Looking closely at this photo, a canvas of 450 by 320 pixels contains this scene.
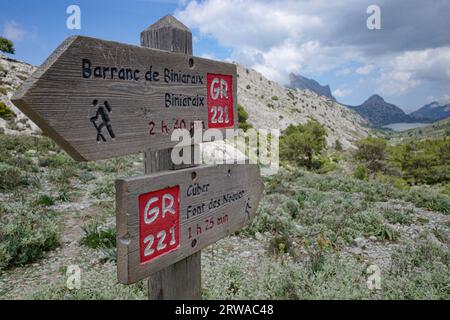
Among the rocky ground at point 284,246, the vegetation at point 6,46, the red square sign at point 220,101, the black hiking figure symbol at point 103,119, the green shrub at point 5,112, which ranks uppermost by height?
the vegetation at point 6,46

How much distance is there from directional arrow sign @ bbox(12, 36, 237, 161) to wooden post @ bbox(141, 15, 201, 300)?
0.14m

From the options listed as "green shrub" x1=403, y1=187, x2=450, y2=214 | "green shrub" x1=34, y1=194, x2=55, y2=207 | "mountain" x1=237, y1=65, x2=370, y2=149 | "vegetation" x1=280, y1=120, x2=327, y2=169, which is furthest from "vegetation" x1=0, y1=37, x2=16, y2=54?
"green shrub" x1=403, y1=187, x2=450, y2=214

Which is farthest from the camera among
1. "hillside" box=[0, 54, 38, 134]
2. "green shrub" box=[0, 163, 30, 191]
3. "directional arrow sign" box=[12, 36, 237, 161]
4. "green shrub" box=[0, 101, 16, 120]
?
"green shrub" box=[0, 101, 16, 120]

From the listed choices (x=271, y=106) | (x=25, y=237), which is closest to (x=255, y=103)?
(x=271, y=106)

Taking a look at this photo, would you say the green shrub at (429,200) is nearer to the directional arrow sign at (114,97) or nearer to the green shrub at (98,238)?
the green shrub at (98,238)

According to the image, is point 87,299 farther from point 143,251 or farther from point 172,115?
point 172,115

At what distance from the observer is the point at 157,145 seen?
198 cm

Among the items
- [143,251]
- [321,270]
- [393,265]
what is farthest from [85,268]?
[393,265]

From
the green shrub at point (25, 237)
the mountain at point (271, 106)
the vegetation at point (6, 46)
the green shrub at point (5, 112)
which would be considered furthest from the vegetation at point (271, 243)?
the vegetation at point (6, 46)

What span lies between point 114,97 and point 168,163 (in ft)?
2.06

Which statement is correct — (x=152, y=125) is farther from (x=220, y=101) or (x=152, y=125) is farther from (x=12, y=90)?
(x=12, y=90)

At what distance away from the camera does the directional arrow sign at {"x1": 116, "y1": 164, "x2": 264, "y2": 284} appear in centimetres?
173

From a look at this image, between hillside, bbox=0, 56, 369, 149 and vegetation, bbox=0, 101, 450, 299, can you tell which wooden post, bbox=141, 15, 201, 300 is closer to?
vegetation, bbox=0, 101, 450, 299

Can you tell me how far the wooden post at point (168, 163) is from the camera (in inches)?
85.9
